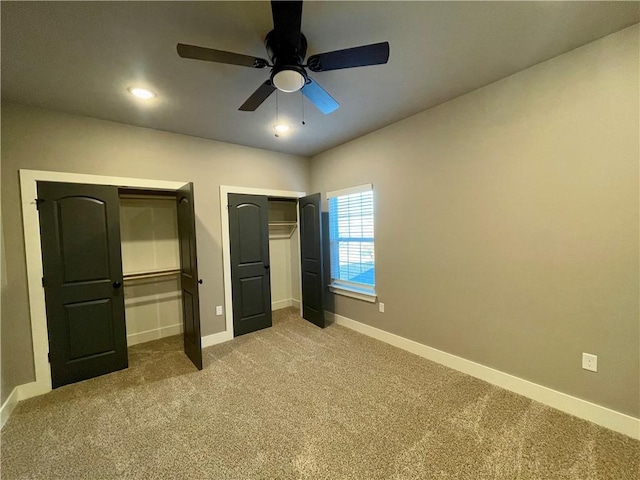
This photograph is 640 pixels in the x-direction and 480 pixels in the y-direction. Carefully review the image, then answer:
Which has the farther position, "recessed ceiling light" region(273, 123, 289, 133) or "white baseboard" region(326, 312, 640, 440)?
"recessed ceiling light" region(273, 123, 289, 133)

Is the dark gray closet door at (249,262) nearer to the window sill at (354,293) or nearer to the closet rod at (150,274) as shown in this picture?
the closet rod at (150,274)

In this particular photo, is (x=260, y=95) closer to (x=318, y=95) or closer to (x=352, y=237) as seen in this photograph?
(x=318, y=95)

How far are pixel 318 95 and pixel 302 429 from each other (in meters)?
2.49

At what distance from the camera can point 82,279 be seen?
263 cm

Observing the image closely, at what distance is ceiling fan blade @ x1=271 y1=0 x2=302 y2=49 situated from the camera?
120cm

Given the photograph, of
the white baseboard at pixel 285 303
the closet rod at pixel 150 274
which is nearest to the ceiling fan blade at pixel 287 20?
the closet rod at pixel 150 274

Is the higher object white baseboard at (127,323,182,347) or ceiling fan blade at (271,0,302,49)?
ceiling fan blade at (271,0,302,49)

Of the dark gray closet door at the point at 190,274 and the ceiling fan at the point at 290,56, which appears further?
the dark gray closet door at the point at 190,274

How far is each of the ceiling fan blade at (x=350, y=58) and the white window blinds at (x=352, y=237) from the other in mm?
1941

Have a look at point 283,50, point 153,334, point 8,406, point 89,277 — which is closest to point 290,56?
point 283,50

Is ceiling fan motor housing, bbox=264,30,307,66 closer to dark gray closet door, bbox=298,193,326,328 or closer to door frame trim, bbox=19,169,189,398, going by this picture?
dark gray closet door, bbox=298,193,326,328

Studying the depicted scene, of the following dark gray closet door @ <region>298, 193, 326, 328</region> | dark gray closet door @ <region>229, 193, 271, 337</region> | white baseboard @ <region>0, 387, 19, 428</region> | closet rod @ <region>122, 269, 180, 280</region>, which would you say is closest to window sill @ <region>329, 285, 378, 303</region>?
dark gray closet door @ <region>298, 193, 326, 328</region>

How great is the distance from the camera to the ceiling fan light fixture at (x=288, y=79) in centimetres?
163

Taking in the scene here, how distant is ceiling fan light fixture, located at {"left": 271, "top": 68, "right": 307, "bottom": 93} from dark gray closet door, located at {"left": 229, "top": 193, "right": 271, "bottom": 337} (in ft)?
7.12
